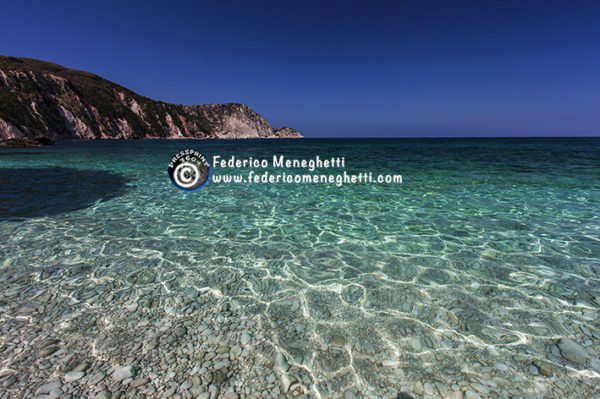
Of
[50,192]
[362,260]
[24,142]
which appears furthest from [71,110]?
[362,260]

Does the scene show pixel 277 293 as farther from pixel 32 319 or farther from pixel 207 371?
pixel 32 319

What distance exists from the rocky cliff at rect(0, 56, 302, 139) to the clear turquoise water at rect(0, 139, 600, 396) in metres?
102

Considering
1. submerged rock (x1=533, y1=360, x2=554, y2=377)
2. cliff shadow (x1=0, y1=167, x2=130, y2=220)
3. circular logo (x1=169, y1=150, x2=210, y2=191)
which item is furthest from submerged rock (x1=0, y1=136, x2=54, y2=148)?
submerged rock (x1=533, y1=360, x2=554, y2=377)

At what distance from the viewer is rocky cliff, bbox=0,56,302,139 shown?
81812mm

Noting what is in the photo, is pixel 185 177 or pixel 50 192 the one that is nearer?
pixel 50 192

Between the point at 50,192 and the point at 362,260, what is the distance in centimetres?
1529

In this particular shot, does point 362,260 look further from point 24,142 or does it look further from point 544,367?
point 24,142

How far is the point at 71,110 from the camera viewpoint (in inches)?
3994

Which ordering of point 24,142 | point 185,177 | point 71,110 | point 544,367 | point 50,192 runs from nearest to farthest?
point 544,367
point 50,192
point 185,177
point 24,142
point 71,110

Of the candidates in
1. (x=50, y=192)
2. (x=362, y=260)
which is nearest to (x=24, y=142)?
(x=50, y=192)

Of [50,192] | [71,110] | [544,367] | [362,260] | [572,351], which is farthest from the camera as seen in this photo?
[71,110]

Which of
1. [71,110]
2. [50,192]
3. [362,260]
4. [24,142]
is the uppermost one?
[71,110]

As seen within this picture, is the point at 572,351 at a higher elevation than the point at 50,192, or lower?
lower

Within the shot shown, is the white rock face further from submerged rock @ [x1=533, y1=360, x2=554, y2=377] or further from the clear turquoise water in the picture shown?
submerged rock @ [x1=533, y1=360, x2=554, y2=377]
